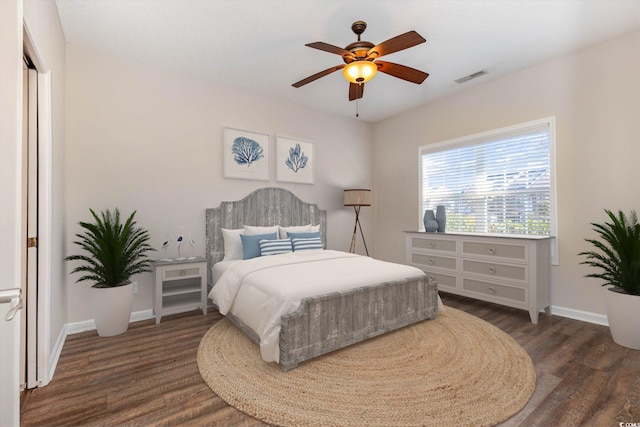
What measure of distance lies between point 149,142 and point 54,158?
108cm

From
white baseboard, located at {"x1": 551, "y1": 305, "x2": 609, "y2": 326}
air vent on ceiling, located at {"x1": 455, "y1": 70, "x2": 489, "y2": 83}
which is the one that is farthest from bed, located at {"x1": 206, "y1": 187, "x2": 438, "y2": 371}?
air vent on ceiling, located at {"x1": 455, "y1": 70, "x2": 489, "y2": 83}

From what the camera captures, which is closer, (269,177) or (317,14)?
(317,14)

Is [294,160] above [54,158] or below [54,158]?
above

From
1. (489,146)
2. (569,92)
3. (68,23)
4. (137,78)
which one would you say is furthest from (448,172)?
(68,23)

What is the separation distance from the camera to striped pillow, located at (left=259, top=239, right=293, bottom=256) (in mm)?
3551

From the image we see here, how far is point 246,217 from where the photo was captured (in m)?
4.04

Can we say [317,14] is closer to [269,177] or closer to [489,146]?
[269,177]

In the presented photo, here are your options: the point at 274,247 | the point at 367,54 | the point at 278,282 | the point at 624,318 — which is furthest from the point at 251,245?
the point at 624,318

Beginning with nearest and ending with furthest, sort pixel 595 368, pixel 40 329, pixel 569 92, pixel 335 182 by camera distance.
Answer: pixel 40 329, pixel 595 368, pixel 569 92, pixel 335 182

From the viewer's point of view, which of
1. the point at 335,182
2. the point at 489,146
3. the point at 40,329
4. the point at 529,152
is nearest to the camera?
the point at 40,329

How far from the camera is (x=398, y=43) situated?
7.33ft

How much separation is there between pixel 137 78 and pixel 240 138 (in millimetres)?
1292

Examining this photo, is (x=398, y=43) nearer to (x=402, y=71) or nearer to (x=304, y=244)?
(x=402, y=71)

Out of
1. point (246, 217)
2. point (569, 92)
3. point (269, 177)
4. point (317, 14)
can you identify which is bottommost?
point (246, 217)
